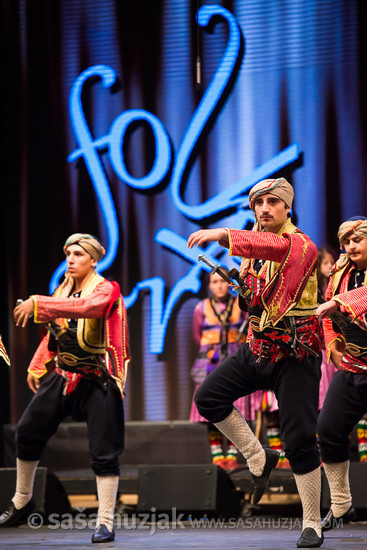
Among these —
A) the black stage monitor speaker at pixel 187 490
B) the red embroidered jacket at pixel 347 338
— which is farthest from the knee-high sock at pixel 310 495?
the black stage monitor speaker at pixel 187 490

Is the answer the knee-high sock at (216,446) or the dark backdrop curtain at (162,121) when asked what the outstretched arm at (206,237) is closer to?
the knee-high sock at (216,446)

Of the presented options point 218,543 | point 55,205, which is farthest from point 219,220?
point 218,543

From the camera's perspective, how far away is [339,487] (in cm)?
391

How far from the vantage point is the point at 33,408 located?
13.6 ft

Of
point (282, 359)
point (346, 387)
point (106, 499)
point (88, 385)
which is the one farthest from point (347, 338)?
point (106, 499)

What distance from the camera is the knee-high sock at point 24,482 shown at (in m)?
4.21

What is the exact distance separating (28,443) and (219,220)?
10.1ft

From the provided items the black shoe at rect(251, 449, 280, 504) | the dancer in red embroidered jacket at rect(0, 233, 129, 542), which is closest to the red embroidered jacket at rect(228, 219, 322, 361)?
the black shoe at rect(251, 449, 280, 504)

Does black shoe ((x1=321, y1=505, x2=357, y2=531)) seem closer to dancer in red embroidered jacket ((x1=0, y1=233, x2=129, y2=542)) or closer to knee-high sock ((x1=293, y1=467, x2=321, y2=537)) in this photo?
knee-high sock ((x1=293, y1=467, x2=321, y2=537))

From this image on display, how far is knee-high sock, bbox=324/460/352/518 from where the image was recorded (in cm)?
388

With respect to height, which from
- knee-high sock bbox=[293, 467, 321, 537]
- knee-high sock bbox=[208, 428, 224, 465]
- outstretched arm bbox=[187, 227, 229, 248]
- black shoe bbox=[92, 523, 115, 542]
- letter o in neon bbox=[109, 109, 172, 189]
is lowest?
knee-high sock bbox=[208, 428, 224, 465]

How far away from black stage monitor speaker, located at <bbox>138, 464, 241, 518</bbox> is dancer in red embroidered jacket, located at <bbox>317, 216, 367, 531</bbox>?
3.47 feet

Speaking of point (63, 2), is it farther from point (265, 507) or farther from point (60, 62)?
point (265, 507)

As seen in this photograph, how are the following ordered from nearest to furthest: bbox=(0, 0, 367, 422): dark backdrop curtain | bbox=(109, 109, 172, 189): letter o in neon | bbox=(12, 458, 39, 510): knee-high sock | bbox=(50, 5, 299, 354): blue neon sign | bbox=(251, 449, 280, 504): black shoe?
bbox=(251, 449, 280, 504): black shoe → bbox=(12, 458, 39, 510): knee-high sock → bbox=(0, 0, 367, 422): dark backdrop curtain → bbox=(50, 5, 299, 354): blue neon sign → bbox=(109, 109, 172, 189): letter o in neon
